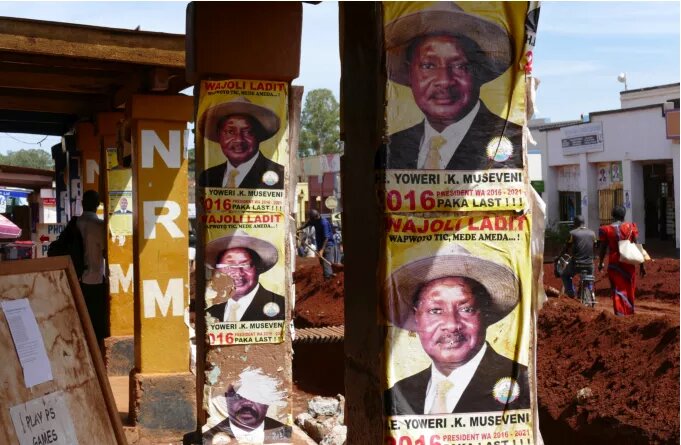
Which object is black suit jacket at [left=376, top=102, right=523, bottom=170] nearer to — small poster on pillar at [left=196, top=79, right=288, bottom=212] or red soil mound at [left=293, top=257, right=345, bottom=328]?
small poster on pillar at [left=196, top=79, right=288, bottom=212]

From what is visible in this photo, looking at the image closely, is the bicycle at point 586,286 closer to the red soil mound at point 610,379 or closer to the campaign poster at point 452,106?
the red soil mound at point 610,379

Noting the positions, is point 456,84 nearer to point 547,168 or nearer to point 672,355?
point 672,355

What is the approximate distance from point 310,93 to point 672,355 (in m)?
79.9

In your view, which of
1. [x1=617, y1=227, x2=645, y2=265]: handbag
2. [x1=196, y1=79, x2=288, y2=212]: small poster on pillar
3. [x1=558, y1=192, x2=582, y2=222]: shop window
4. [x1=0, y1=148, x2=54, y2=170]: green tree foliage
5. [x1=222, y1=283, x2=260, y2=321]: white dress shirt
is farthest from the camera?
[x1=0, y1=148, x2=54, y2=170]: green tree foliage

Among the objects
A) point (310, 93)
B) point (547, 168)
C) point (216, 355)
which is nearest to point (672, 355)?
point (216, 355)

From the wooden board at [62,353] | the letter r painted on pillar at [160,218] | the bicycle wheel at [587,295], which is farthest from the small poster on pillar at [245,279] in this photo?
the bicycle wheel at [587,295]

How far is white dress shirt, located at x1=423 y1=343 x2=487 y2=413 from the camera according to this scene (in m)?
3.55

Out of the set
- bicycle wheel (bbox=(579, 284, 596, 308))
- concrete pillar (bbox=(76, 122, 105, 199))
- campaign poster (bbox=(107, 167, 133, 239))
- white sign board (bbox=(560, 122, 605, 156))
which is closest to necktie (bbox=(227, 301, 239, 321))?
campaign poster (bbox=(107, 167, 133, 239))

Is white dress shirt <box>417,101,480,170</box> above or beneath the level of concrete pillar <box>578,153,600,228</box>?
beneath

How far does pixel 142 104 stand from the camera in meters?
8.38

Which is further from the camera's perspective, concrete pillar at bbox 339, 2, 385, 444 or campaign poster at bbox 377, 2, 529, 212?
concrete pillar at bbox 339, 2, 385, 444

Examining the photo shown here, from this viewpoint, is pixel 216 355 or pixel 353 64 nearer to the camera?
pixel 353 64

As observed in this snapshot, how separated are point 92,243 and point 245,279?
14.5 ft

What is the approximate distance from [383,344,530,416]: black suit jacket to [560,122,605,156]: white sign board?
31.3 m
